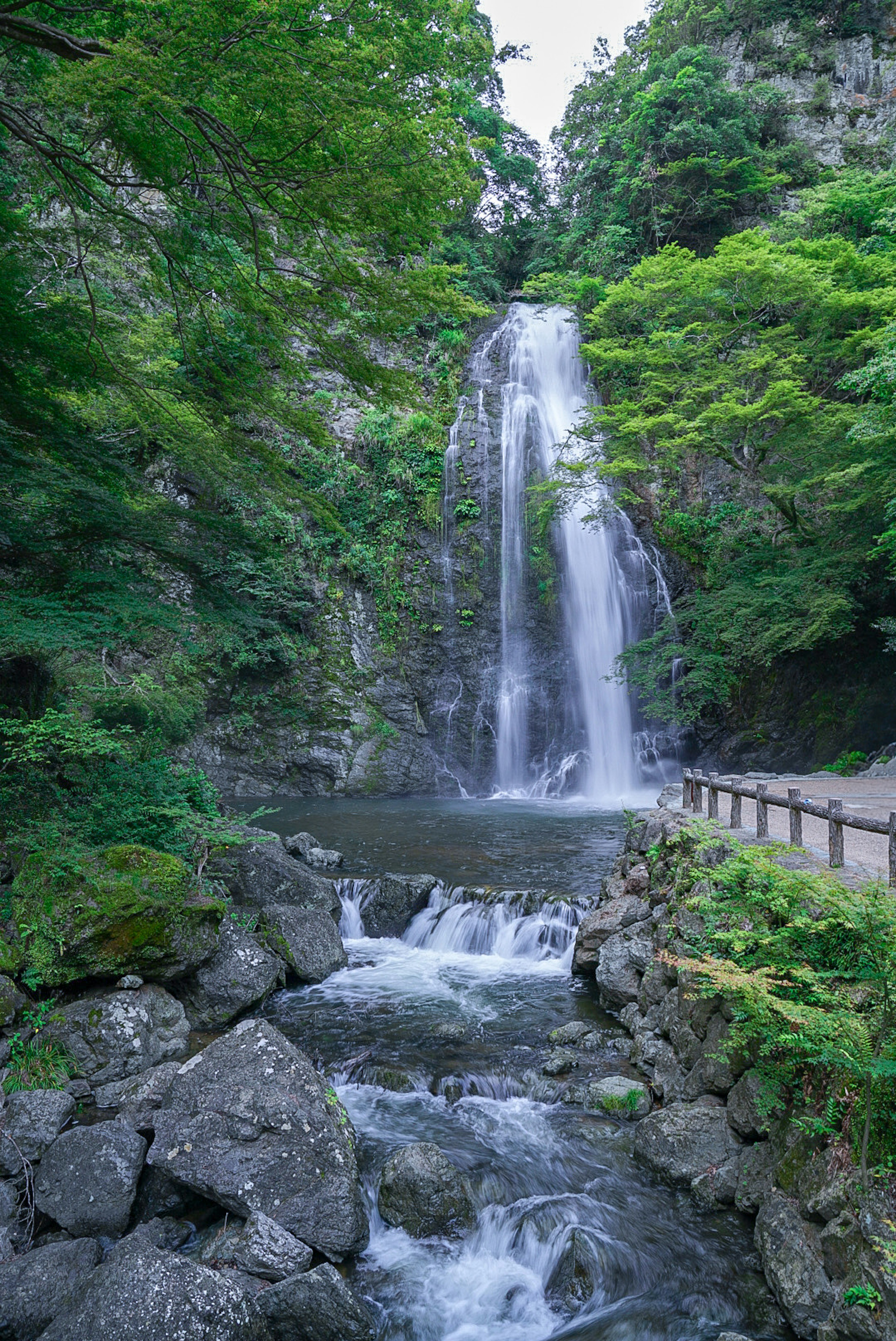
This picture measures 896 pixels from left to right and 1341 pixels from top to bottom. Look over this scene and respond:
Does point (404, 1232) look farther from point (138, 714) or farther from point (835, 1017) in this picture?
point (138, 714)

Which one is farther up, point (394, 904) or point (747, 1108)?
point (747, 1108)

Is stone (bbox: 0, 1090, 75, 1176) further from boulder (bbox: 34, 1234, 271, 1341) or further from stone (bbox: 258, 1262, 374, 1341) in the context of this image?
stone (bbox: 258, 1262, 374, 1341)

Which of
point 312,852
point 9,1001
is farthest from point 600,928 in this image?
point 9,1001

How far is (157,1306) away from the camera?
3104 mm

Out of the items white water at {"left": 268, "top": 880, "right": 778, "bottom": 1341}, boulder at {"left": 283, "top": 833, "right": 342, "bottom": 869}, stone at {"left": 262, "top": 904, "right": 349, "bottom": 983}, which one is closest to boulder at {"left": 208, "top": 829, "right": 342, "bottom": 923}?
stone at {"left": 262, "top": 904, "right": 349, "bottom": 983}

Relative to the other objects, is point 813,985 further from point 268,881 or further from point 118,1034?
point 268,881

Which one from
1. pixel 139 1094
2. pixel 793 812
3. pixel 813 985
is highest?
pixel 793 812

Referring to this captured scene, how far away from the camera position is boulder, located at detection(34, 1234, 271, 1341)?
3041mm

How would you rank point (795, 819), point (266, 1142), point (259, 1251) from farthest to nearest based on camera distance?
point (795, 819)
point (266, 1142)
point (259, 1251)

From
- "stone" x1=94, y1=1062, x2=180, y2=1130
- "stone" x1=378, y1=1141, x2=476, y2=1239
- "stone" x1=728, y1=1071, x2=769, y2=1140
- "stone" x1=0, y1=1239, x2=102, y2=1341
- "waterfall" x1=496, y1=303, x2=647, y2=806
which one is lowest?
"stone" x1=378, y1=1141, x2=476, y2=1239

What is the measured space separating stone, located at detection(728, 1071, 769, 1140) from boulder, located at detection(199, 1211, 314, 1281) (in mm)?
2617

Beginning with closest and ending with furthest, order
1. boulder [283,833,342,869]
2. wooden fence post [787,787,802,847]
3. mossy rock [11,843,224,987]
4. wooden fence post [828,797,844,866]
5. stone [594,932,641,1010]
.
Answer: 1. wooden fence post [828,797,844,866]
2. mossy rock [11,843,224,987]
3. wooden fence post [787,787,802,847]
4. stone [594,932,641,1010]
5. boulder [283,833,342,869]

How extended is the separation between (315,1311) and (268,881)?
568 centimetres

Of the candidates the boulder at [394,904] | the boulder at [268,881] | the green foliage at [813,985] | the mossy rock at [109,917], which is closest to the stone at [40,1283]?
the mossy rock at [109,917]
